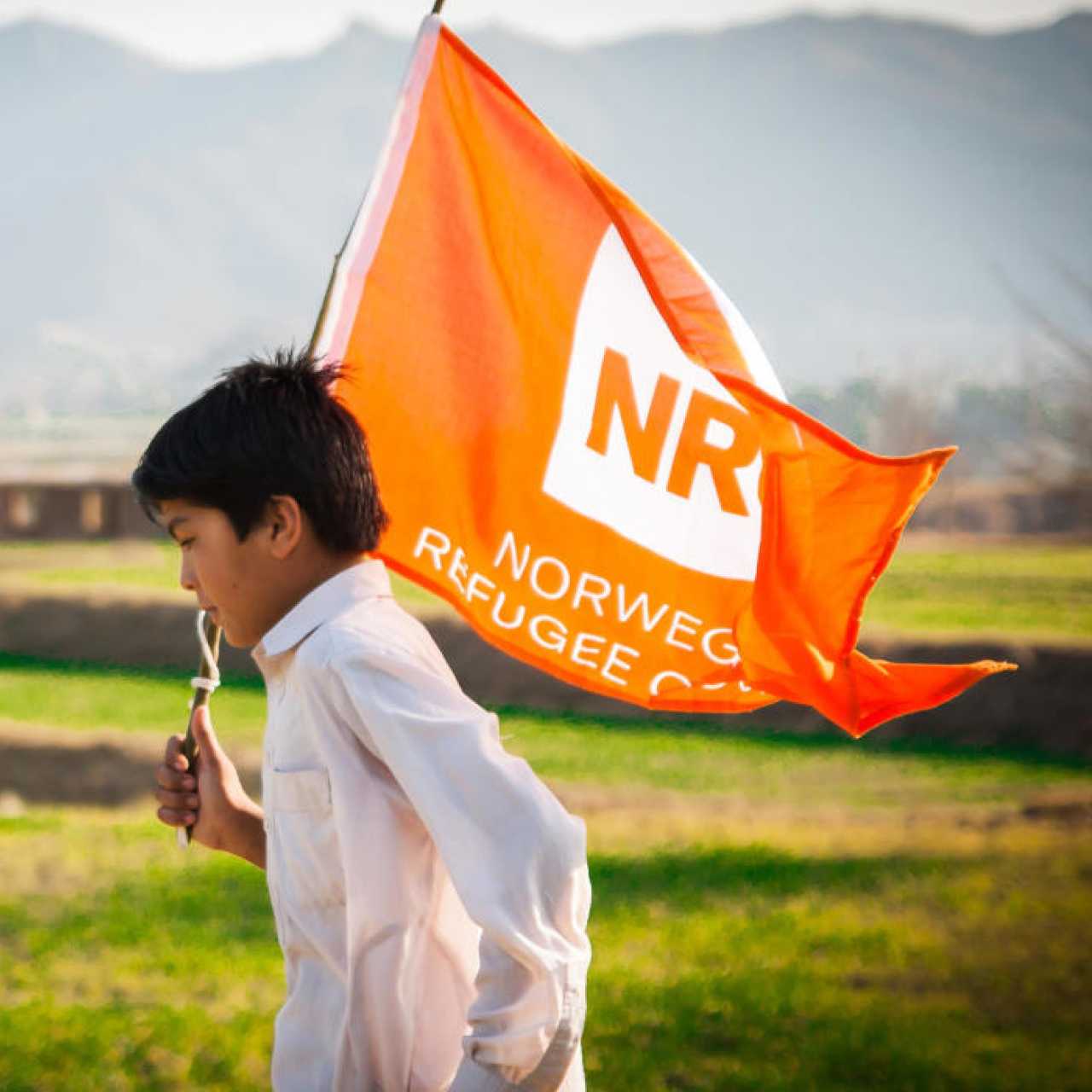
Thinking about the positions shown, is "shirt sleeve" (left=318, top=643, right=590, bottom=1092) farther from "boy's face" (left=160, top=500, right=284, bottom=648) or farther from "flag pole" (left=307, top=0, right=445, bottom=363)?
"flag pole" (left=307, top=0, right=445, bottom=363)

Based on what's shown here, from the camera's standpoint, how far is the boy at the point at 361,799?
1.22m

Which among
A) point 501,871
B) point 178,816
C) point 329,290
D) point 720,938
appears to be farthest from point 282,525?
point 720,938

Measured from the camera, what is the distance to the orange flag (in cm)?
211

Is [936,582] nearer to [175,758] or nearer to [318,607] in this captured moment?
[175,758]

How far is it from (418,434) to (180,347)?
15240cm

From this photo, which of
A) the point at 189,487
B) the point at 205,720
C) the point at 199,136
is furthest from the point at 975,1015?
the point at 199,136

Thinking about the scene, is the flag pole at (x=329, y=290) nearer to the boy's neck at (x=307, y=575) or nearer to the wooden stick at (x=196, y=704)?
the wooden stick at (x=196, y=704)

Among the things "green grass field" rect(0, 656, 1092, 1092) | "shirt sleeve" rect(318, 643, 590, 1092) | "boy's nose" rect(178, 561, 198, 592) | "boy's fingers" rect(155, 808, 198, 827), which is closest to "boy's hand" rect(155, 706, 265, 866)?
"boy's fingers" rect(155, 808, 198, 827)

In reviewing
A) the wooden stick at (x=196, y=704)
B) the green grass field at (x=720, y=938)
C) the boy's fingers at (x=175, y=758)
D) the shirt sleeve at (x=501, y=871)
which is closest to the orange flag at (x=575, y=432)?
the wooden stick at (x=196, y=704)

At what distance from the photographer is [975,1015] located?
377 centimetres

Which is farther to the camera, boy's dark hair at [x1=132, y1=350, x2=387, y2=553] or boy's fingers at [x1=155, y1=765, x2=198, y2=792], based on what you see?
boy's fingers at [x1=155, y1=765, x2=198, y2=792]

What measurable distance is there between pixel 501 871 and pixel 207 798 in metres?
0.59

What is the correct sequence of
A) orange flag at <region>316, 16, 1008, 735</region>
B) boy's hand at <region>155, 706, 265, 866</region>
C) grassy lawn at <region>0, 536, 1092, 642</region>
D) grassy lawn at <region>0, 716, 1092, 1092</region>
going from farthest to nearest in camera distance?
grassy lawn at <region>0, 536, 1092, 642</region>, grassy lawn at <region>0, 716, 1092, 1092</region>, orange flag at <region>316, 16, 1008, 735</region>, boy's hand at <region>155, 706, 265, 866</region>

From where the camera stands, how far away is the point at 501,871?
1220mm
